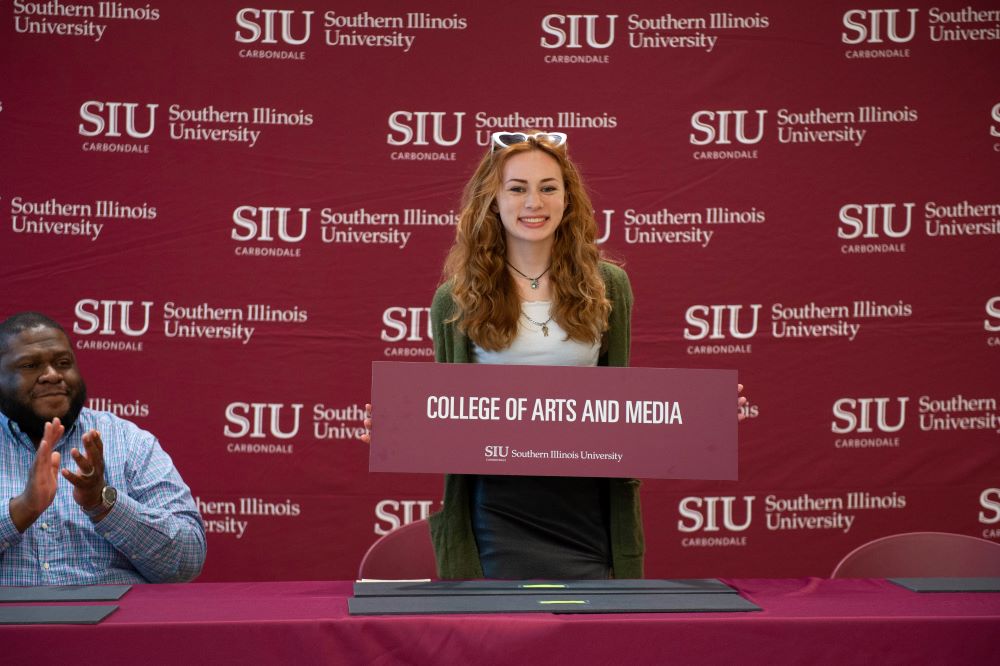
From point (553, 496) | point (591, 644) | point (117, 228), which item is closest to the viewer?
point (591, 644)

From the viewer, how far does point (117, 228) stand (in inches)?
151

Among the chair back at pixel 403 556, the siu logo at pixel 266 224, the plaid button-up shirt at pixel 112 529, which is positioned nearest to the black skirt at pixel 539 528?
the chair back at pixel 403 556

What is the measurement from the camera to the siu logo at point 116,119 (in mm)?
3855

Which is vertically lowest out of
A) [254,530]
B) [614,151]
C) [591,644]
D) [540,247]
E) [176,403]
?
[254,530]

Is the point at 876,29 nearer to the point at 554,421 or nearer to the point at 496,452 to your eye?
the point at 554,421

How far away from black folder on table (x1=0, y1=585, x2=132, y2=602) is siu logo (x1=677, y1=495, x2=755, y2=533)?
8.32 ft

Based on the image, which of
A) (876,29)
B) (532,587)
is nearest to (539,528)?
(532,587)

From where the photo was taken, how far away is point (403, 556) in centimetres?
282

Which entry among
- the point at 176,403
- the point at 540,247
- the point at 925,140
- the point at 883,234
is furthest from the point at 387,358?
the point at 925,140

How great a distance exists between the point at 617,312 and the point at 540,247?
9.5 inches

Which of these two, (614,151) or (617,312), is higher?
(614,151)

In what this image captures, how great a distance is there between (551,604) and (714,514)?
2395mm

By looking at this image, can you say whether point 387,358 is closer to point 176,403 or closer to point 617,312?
point 176,403

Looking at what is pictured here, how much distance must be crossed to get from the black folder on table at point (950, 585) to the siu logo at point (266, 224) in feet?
8.69
